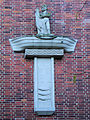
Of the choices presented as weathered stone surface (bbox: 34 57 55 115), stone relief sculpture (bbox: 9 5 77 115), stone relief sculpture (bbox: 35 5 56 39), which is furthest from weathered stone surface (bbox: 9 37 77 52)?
weathered stone surface (bbox: 34 57 55 115)

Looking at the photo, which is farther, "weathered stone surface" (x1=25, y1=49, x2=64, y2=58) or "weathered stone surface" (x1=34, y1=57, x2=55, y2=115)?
A: "weathered stone surface" (x1=25, y1=49, x2=64, y2=58)

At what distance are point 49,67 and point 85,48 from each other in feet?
3.77

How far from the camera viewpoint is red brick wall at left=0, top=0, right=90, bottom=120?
8.48 meters

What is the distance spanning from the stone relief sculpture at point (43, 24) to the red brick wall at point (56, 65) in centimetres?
18

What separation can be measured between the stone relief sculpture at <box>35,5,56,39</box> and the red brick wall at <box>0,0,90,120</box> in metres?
→ 0.18

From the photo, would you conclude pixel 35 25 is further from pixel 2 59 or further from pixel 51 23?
pixel 2 59

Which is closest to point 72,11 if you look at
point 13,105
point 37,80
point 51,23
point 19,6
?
point 51,23

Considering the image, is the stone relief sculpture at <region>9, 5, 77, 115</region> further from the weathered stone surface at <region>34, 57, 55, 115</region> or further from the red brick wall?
the red brick wall

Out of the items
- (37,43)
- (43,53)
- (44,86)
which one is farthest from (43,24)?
(44,86)

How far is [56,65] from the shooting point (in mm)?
8789

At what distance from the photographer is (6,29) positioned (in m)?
8.87

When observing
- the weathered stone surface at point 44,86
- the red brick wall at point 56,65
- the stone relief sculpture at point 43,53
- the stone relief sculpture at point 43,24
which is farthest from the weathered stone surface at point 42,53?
the stone relief sculpture at point 43,24

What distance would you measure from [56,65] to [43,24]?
1.16m

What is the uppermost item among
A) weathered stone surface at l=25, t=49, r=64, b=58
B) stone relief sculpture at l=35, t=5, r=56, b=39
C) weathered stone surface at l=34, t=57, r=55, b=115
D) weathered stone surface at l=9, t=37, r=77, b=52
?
stone relief sculpture at l=35, t=5, r=56, b=39
